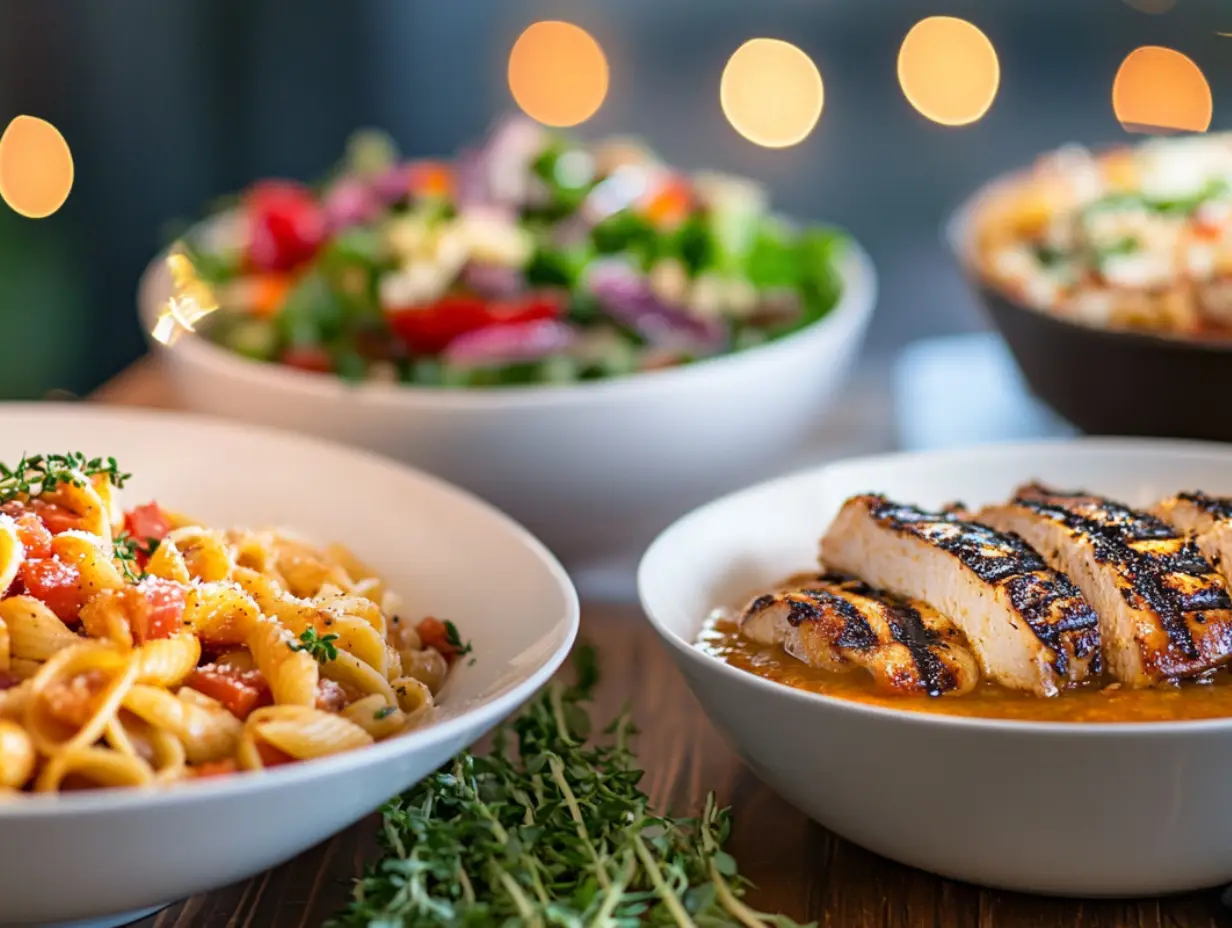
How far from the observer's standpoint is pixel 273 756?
5.47ft

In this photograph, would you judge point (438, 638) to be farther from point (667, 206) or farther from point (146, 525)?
point (667, 206)

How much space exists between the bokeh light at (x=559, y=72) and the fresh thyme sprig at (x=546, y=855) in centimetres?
581

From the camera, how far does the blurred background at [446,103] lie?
6.24 meters

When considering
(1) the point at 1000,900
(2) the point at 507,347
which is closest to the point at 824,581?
(1) the point at 1000,900

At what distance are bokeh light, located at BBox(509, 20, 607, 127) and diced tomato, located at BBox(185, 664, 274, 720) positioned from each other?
5.92 m

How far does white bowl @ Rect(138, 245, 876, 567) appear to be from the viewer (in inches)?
105

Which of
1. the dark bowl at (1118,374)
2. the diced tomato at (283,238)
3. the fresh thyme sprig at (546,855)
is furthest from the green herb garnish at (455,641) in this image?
the diced tomato at (283,238)

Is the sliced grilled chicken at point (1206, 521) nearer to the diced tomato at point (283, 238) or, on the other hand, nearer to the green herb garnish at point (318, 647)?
the green herb garnish at point (318, 647)

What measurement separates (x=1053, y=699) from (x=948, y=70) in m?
5.96

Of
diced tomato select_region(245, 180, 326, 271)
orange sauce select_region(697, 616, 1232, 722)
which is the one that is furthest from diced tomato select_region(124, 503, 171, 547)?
diced tomato select_region(245, 180, 326, 271)

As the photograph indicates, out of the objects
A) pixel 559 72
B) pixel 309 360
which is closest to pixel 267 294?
pixel 309 360

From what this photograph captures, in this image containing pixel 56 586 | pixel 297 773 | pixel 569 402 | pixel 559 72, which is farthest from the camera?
pixel 559 72

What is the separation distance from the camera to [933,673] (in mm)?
1813

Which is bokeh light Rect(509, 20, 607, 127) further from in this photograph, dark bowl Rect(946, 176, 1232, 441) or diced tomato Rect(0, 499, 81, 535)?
diced tomato Rect(0, 499, 81, 535)
